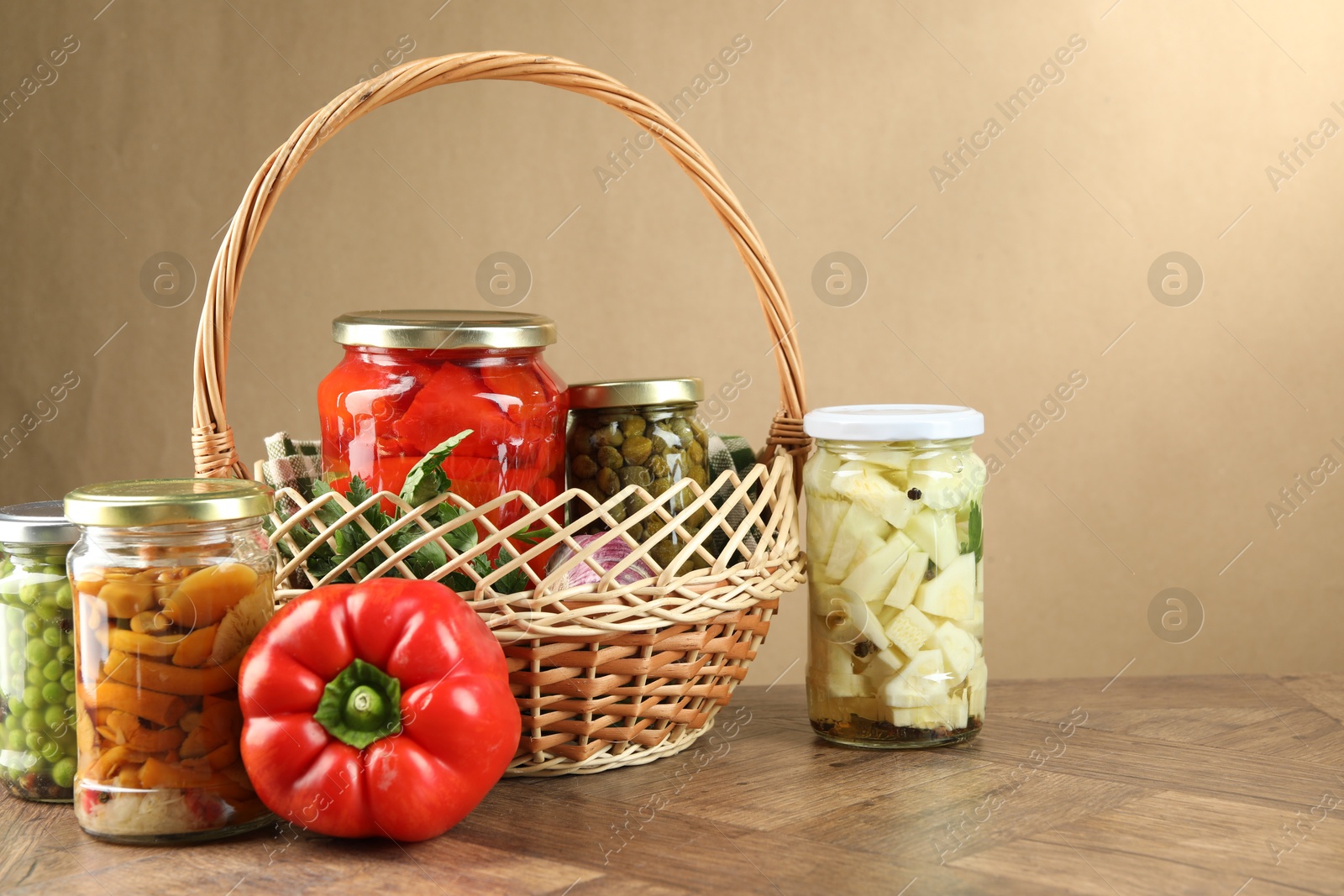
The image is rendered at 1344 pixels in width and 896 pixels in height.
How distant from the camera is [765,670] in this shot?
2.34 metres

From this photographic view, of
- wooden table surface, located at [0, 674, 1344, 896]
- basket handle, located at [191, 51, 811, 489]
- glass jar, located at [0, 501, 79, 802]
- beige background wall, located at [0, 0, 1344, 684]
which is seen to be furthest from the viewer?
beige background wall, located at [0, 0, 1344, 684]

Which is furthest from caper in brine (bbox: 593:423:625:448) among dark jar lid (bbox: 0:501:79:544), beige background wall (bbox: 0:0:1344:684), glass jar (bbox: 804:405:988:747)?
beige background wall (bbox: 0:0:1344:684)

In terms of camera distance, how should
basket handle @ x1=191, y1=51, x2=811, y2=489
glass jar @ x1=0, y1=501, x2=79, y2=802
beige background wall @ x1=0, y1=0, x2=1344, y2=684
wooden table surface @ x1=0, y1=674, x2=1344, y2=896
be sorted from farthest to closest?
beige background wall @ x1=0, y1=0, x2=1344, y2=684 < basket handle @ x1=191, y1=51, x2=811, y2=489 < glass jar @ x1=0, y1=501, x2=79, y2=802 < wooden table surface @ x1=0, y1=674, x2=1344, y2=896

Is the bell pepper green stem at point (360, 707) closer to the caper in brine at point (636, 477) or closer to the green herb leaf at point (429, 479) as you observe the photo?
the green herb leaf at point (429, 479)

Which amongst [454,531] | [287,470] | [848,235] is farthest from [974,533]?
[848,235]

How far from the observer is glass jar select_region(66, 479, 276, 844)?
752mm

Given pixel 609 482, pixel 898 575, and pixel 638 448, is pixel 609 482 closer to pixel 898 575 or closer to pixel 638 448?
pixel 638 448

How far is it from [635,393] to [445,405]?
0.51 ft

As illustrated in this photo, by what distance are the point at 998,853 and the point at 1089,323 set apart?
1660mm

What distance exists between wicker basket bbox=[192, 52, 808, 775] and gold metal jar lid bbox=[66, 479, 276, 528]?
3.3 inches

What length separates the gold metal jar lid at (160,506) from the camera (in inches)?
29.0

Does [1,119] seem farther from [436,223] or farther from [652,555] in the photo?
[652,555]

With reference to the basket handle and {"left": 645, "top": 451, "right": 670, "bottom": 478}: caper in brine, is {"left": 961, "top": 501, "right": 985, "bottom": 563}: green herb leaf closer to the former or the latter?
{"left": 645, "top": 451, "right": 670, "bottom": 478}: caper in brine

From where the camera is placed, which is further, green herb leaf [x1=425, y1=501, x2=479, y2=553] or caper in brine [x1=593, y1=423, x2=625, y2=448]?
caper in brine [x1=593, y1=423, x2=625, y2=448]
